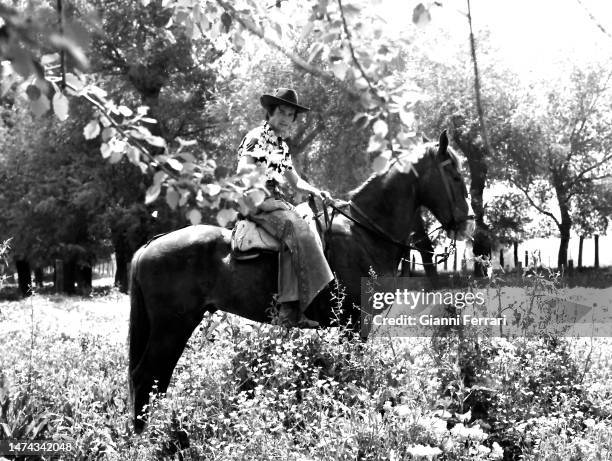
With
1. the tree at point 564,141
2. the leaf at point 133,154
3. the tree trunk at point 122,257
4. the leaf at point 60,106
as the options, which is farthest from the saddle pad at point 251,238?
the tree trunk at point 122,257

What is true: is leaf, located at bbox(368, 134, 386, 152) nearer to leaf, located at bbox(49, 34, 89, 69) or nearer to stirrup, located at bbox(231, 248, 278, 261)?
leaf, located at bbox(49, 34, 89, 69)

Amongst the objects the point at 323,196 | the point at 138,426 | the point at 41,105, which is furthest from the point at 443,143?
the point at 41,105

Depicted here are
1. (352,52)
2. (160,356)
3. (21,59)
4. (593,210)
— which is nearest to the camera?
(21,59)

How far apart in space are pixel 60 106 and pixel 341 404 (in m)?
3.03

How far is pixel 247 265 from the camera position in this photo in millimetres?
7027

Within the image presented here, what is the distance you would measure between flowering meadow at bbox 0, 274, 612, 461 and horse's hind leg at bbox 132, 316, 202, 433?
0.77 feet

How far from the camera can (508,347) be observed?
6.39 metres

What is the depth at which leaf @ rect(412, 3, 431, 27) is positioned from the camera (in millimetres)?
3393

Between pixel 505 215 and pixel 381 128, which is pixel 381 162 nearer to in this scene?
pixel 381 128

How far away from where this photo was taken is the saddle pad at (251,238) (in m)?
6.90

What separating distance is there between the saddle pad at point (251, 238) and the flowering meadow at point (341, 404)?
0.80 m

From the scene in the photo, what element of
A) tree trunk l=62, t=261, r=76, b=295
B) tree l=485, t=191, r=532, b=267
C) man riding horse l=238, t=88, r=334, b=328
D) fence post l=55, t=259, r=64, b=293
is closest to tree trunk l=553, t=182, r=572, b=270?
tree l=485, t=191, r=532, b=267

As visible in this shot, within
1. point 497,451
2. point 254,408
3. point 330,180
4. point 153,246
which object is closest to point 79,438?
point 254,408

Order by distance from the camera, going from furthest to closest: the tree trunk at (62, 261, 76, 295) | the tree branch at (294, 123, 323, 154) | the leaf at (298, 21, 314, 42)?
1. the tree trunk at (62, 261, 76, 295)
2. the tree branch at (294, 123, 323, 154)
3. the leaf at (298, 21, 314, 42)
